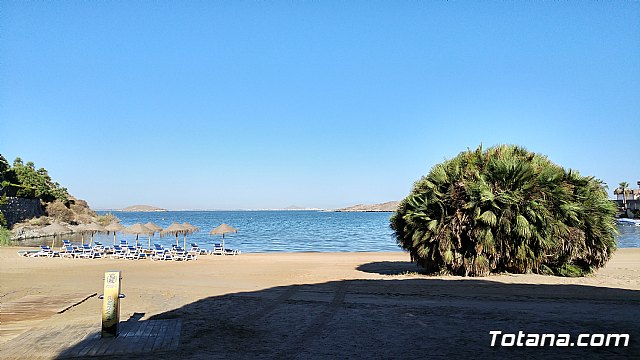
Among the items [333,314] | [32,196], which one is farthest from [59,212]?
[333,314]

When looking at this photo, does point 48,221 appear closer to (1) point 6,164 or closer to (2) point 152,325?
(1) point 6,164

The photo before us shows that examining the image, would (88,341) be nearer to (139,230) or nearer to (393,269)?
(393,269)

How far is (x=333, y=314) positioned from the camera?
8.73 m

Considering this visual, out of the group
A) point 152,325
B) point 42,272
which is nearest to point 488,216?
point 152,325

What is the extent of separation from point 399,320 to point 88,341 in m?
4.94

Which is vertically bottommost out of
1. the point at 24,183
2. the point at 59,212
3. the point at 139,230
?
the point at 139,230

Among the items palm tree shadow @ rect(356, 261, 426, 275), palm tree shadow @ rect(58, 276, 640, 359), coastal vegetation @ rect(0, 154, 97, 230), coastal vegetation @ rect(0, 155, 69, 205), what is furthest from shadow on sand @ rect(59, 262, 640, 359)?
coastal vegetation @ rect(0, 155, 69, 205)

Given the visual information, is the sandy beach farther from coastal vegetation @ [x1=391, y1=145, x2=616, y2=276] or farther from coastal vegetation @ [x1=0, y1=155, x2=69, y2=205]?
coastal vegetation @ [x1=0, y1=155, x2=69, y2=205]

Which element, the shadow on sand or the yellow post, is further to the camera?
the yellow post

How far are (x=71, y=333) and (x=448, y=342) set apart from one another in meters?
5.86

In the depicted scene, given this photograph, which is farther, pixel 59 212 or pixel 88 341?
pixel 59 212

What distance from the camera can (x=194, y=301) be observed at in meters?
10.5

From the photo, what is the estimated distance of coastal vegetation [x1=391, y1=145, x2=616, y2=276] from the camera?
12.8m

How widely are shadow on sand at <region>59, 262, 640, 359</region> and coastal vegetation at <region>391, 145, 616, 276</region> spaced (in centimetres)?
154
